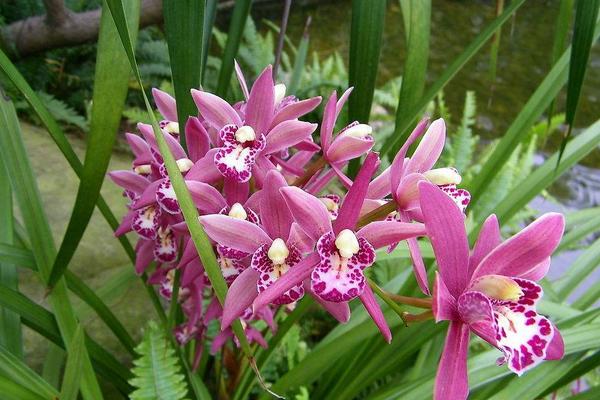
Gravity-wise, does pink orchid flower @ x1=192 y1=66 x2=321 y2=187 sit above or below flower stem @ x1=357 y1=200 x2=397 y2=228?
above

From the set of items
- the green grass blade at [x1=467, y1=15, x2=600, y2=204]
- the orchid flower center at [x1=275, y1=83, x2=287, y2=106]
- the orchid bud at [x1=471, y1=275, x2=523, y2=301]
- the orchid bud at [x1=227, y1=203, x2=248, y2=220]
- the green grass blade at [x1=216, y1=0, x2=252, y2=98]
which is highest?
the green grass blade at [x1=216, y1=0, x2=252, y2=98]

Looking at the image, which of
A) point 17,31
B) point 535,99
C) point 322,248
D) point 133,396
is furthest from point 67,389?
point 17,31

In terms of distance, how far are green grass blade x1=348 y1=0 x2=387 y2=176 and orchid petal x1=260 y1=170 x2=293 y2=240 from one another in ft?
0.68

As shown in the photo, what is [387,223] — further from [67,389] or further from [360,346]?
[360,346]

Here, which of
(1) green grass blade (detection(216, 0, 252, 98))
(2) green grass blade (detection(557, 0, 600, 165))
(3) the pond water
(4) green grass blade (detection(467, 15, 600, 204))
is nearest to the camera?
(2) green grass blade (detection(557, 0, 600, 165))

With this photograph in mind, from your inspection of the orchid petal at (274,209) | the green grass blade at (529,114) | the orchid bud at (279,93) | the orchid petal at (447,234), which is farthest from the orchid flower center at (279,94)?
the green grass blade at (529,114)

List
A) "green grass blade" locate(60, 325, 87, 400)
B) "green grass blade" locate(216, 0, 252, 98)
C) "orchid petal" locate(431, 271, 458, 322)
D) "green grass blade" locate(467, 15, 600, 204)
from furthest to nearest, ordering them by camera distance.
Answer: "green grass blade" locate(467, 15, 600, 204) < "green grass blade" locate(216, 0, 252, 98) < "green grass blade" locate(60, 325, 87, 400) < "orchid petal" locate(431, 271, 458, 322)

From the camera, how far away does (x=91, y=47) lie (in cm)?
297

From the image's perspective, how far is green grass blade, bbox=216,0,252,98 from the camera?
0.91 m

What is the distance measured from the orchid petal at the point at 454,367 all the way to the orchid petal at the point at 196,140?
1.25 feet

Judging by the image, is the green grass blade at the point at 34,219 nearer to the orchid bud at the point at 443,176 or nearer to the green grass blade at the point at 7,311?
the green grass blade at the point at 7,311

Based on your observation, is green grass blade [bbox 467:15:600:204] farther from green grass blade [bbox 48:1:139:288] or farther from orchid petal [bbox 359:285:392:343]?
green grass blade [bbox 48:1:139:288]

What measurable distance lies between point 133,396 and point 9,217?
1.20 feet

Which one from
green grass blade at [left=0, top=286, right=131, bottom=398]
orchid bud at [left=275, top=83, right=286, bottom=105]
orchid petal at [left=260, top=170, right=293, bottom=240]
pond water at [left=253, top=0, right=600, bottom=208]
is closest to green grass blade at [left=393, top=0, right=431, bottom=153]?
orchid bud at [left=275, top=83, right=286, bottom=105]
